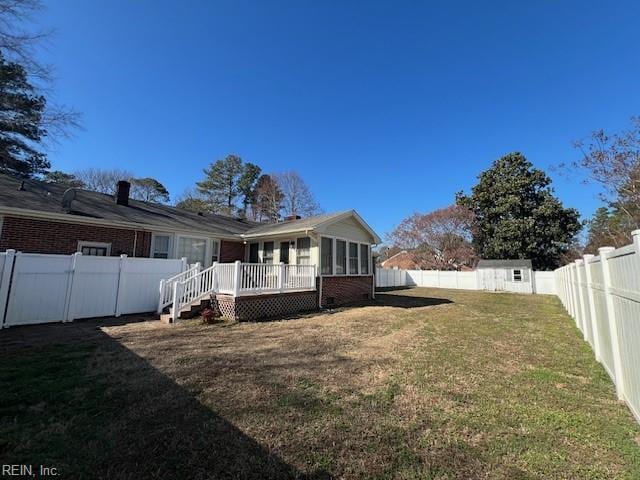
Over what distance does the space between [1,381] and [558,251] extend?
31.9 meters

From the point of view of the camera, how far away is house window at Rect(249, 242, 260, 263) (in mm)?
14435

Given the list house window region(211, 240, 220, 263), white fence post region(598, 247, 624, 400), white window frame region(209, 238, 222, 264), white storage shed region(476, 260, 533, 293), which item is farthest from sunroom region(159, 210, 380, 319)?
white storage shed region(476, 260, 533, 293)

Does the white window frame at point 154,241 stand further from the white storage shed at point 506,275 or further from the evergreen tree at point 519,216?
the evergreen tree at point 519,216

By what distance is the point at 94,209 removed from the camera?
35.9 ft

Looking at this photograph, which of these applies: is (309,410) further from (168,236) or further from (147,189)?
(147,189)

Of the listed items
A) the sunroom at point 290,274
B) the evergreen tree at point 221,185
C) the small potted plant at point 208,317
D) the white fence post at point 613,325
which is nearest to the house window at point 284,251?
the sunroom at point 290,274

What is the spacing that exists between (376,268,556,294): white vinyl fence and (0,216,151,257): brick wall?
19.8m

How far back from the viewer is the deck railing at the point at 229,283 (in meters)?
8.97

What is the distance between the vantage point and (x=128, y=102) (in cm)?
1277

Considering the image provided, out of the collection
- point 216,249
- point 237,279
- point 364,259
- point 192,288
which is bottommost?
point 192,288

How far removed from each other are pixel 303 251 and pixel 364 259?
435cm

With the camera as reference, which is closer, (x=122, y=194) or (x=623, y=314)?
Result: (x=623, y=314)

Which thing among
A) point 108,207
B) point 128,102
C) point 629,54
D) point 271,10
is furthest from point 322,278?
point 629,54

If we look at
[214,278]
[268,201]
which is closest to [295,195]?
[268,201]
